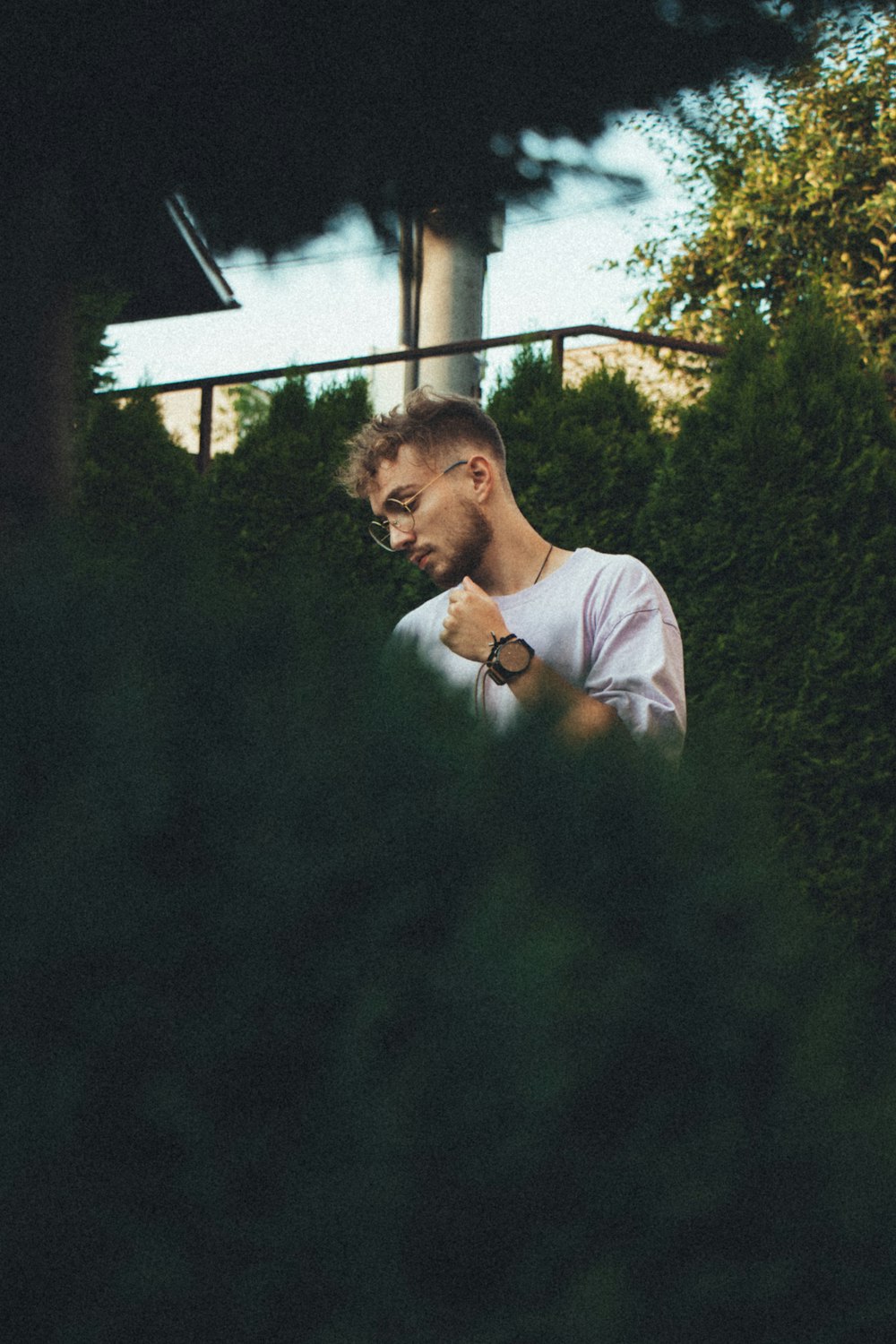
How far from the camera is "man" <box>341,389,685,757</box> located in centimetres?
222

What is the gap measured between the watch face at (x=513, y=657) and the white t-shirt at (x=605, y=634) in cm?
6

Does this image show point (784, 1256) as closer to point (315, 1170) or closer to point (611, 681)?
point (315, 1170)

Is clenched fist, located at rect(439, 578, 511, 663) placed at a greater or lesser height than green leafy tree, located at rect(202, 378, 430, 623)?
lesser

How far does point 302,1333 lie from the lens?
28.0 inches

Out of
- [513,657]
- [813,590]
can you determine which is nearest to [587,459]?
[813,590]

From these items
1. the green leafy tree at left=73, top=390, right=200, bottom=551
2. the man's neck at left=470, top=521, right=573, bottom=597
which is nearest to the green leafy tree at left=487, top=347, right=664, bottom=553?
the green leafy tree at left=73, top=390, right=200, bottom=551

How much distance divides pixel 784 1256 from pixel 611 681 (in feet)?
4.80

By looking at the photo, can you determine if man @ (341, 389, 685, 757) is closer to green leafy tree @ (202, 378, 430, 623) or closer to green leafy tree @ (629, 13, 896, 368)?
green leafy tree @ (202, 378, 430, 623)

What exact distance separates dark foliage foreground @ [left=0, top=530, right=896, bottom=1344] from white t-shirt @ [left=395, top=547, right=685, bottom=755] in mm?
1207

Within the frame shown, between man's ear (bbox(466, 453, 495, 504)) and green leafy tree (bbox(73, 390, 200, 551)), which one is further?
green leafy tree (bbox(73, 390, 200, 551))

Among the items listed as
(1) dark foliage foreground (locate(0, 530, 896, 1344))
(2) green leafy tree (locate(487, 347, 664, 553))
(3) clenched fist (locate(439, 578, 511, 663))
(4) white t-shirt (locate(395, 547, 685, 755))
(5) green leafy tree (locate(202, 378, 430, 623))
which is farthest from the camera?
(5) green leafy tree (locate(202, 378, 430, 623))

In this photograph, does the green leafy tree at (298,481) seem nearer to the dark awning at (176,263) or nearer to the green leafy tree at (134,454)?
the green leafy tree at (134,454)

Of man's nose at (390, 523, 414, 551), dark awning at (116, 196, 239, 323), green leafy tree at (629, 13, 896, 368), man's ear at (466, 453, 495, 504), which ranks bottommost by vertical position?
man's nose at (390, 523, 414, 551)

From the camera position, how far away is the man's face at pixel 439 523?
110 inches
